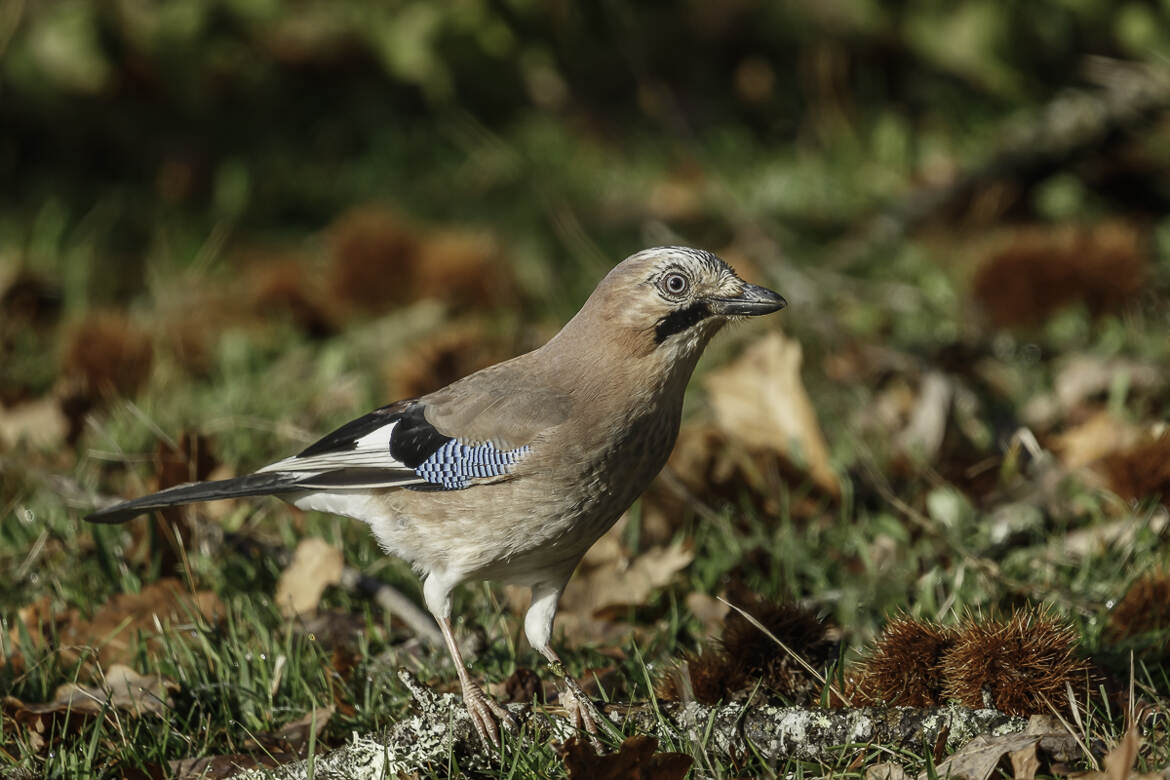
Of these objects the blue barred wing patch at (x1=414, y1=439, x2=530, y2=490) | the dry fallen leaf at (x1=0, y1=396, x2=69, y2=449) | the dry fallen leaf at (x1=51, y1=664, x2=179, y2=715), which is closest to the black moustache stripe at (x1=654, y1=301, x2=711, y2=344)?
the blue barred wing patch at (x1=414, y1=439, x2=530, y2=490)

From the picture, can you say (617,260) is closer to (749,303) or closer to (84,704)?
(749,303)

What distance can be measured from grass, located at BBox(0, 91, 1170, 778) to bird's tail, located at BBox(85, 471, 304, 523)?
36 centimetres

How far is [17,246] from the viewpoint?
7.18 meters

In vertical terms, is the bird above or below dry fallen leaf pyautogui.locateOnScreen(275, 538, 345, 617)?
above

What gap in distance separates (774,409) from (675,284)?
4.15 ft

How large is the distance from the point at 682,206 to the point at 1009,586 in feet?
13.8

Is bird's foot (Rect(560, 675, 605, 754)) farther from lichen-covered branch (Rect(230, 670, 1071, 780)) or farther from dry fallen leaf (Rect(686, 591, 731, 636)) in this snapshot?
dry fallen leaf (Rect(686, 591, 731, 636))

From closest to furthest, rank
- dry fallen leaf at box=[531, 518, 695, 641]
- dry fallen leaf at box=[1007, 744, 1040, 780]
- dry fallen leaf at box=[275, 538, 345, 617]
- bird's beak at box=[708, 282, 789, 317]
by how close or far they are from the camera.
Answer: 1. dry fallen leaf at box=[1007, 744, 1040, 780]
2. bird's beak at box=[708, 282, 789, 317]
3. dry fallen leaf at box=[275, 538, 345, 617]
4. dry fallen leaf at box=[531, 518, 695, 641]

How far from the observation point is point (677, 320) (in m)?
3.79

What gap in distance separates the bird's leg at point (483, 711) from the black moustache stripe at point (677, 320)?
1.07m

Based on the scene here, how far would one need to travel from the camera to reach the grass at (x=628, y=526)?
356 centimetres

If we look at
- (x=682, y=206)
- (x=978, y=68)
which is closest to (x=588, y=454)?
(x=978, y=68)

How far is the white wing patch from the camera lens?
12.7 ft

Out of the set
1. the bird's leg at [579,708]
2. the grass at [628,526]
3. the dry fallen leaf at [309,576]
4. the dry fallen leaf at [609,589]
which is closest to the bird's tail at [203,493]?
the dry fallen leaf at [309,576]
